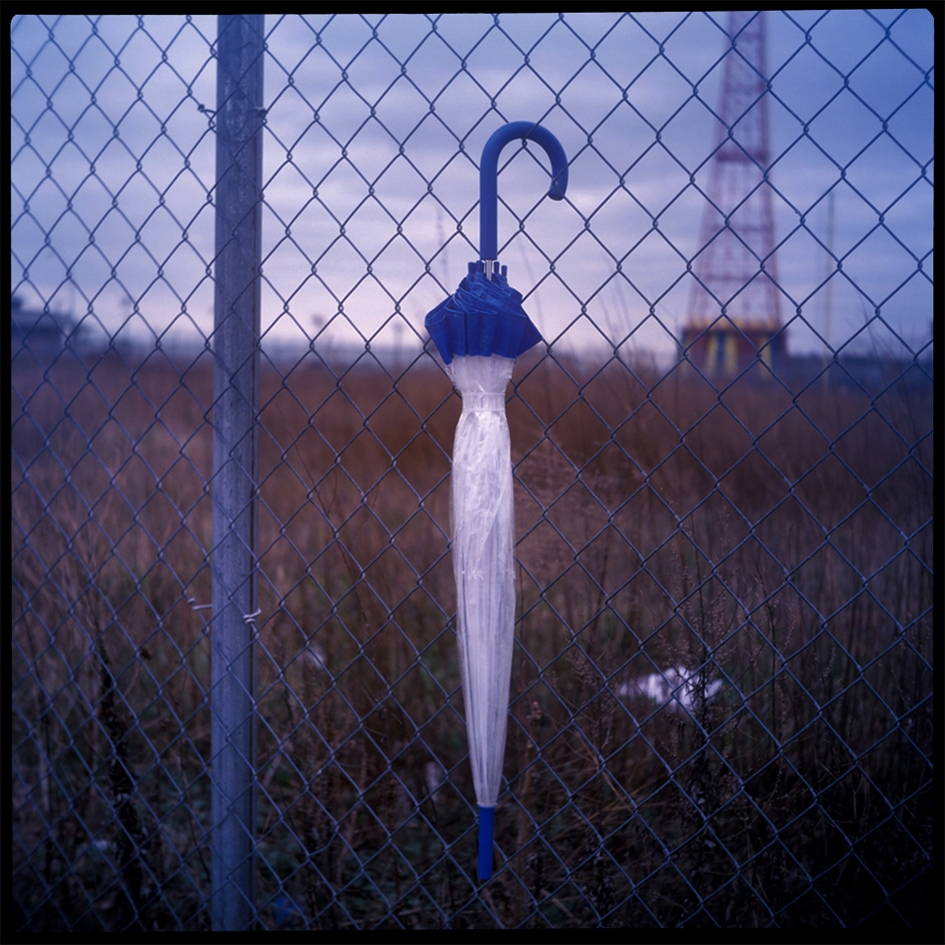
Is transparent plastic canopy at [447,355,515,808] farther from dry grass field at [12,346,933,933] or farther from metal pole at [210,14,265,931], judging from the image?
metal pole at [210,14,265,931]

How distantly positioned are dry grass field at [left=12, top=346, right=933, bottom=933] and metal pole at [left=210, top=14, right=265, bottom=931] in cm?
7

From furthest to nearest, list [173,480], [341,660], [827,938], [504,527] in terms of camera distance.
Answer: [173,480]
[341,660]
[827,938]
[504,527]

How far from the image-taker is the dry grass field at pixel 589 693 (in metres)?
1.30

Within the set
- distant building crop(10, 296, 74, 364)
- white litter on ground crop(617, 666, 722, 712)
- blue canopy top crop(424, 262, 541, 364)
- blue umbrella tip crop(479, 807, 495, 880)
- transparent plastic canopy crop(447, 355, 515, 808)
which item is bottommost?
blue umbrella tip crop(479, 807, 495, 880)

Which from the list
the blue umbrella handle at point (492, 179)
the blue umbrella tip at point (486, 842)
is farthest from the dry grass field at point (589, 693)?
the blue umbrella handle at point (492, 179)

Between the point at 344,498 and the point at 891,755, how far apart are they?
1.64m

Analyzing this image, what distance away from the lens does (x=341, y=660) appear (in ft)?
7.22

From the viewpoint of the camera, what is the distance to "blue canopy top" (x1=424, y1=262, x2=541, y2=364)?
1050 millimetres

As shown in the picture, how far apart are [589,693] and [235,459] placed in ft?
2.63

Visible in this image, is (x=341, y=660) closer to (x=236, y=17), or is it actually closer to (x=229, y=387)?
(x=229, y=387)

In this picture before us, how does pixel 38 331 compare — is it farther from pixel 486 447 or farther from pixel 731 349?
pixel 731 349

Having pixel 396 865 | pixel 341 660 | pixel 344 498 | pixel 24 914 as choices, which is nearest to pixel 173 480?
pixel 344 498

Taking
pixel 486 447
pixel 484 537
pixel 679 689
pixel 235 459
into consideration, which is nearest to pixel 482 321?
pixel 486 447

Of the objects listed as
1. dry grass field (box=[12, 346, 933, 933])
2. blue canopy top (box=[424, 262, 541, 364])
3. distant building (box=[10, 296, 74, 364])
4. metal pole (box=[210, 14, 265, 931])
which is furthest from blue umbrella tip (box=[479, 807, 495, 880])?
distant building (box=[10, 296, 74, 364])
